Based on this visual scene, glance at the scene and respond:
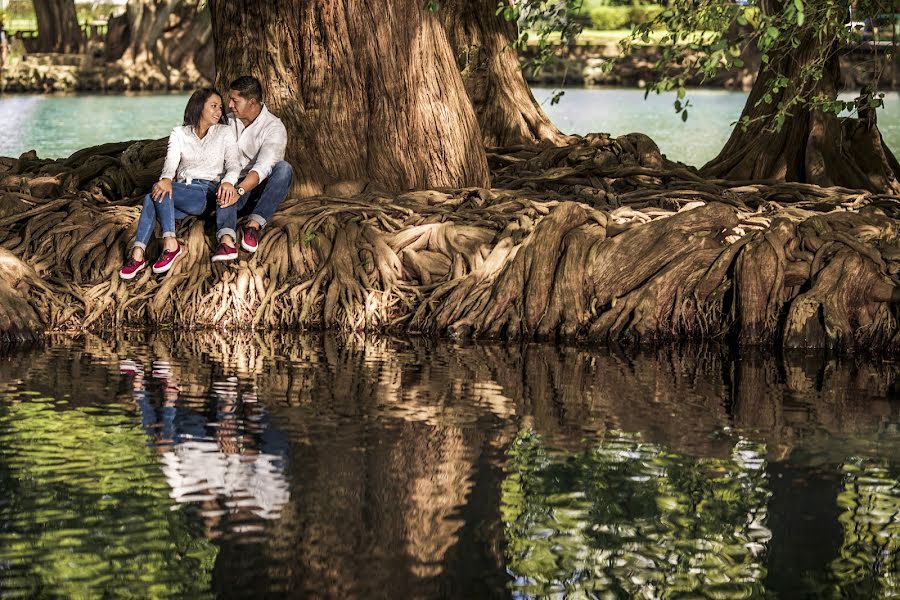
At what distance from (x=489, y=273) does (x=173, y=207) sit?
2.38m

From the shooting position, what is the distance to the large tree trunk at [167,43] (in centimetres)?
5484

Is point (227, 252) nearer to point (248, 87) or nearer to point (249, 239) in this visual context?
point (249, 239)

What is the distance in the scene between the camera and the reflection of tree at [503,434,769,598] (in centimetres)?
518

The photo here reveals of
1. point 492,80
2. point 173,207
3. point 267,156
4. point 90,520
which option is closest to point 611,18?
point 492,80

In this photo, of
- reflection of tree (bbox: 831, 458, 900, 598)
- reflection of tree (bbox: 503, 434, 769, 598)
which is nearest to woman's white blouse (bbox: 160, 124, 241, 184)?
reflection of tree (bbox: 503, 434, 769, 598)

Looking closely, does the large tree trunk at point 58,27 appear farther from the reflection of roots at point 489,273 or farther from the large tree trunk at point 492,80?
the reflection of roots at point 489,273

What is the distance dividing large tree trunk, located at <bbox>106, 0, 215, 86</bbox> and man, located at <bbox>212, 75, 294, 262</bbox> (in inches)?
1767

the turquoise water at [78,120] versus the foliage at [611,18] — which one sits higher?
the foliage at [611,18]

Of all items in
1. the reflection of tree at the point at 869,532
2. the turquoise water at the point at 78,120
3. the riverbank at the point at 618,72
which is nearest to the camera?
the reflection of tree at the point at 869,532

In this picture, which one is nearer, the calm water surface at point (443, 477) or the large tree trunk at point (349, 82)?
the calm water surface at point (443, 477)

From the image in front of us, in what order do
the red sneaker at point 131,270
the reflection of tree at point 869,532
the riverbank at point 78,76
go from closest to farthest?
the reflection of tree at point 869,532
the red sneaker at point 131,270
the riverbank at point 78,76

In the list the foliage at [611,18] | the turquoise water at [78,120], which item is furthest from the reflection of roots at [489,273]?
the foliage at [611,18]

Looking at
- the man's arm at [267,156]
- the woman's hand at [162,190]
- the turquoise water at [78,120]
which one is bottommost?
the turquoise water at [78,120]

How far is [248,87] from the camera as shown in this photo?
1105 cm
